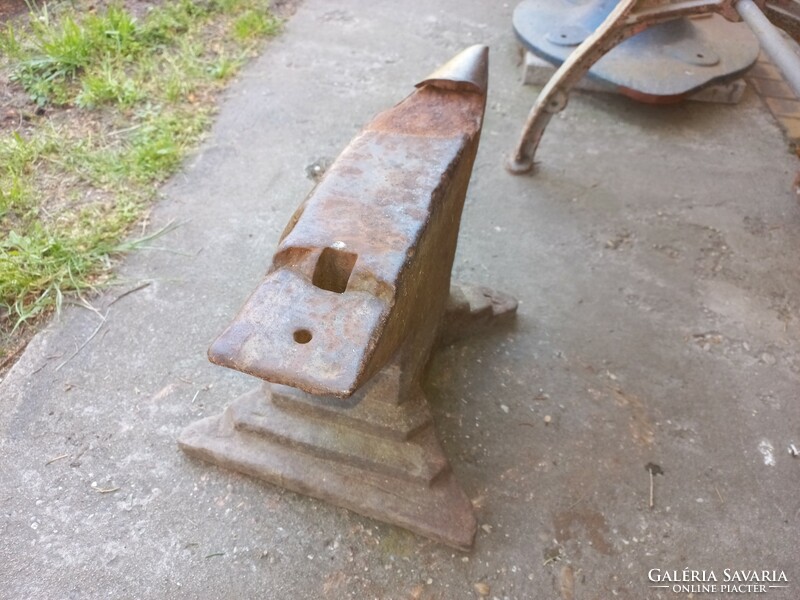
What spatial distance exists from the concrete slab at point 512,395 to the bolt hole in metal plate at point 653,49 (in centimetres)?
25

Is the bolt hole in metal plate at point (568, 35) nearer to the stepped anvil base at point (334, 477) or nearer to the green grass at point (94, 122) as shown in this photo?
the green grass at point (94, 122)

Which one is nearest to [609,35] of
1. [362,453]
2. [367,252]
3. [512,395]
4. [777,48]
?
[777,48]

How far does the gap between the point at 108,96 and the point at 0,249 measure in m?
1.10

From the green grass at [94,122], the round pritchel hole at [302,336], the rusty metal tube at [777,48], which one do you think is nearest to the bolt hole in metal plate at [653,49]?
the rusty metal tube at [777,48]

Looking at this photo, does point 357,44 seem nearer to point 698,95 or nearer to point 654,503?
point 698,95

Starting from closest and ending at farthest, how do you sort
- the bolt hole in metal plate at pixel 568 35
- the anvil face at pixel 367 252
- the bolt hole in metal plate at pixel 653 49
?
the anvil face at pixel 367 252
the bolt hole in metal plate at pixel 653 49
the bolt hole in metal plate at pixel 568 35

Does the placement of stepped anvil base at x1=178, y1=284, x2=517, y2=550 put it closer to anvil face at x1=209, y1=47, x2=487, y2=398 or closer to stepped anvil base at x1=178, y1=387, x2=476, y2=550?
stepped anvil base at x1=178, y1=387, x2=476, y2=550

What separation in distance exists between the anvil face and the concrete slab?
2.06 feet

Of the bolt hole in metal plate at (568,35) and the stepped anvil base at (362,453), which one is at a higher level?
the bolt hole in metal plate at (568,35)

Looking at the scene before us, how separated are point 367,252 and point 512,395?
3.10 feet

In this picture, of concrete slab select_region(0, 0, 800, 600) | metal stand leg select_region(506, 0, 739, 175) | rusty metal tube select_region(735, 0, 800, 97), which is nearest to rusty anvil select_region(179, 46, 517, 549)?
concrete slab select_region(0, 0, 800, 600)

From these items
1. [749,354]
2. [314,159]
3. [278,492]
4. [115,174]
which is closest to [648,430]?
[749,354]

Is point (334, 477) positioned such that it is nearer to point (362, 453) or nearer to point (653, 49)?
point (362, 453)

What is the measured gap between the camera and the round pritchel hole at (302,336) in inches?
41.1
